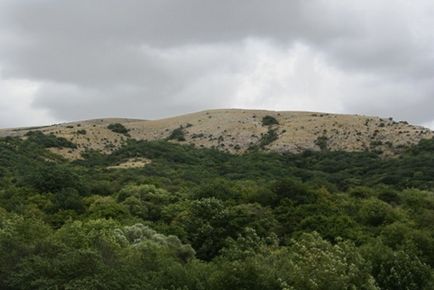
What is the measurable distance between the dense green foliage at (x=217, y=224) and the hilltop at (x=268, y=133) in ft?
20.8

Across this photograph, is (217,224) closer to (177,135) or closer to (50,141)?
(50,141)

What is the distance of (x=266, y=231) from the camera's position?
5400 centimetres

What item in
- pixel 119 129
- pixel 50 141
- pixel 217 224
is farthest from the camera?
pixel 119 129

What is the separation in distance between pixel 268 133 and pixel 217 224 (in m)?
85.3

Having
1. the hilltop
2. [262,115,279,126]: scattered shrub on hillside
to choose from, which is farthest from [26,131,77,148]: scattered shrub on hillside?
[262,115,279,126]: scattered shrub on hillside

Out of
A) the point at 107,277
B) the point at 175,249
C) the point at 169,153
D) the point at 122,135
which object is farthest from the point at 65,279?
the point at 122,135

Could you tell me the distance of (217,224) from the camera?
5475 cm

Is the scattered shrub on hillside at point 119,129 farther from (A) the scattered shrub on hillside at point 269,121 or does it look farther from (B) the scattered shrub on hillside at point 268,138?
(B) the scattered shrub on hillside at point 268,138

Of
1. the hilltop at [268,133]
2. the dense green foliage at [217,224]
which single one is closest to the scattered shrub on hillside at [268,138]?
the hilltop at [268,133]

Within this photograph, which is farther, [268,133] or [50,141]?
[268,133]

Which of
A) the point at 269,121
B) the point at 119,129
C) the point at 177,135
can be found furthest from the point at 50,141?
the point at 269,121

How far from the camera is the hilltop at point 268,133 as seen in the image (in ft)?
415

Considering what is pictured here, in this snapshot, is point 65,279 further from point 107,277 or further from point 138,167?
point 138,167

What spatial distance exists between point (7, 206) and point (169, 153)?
202ft
